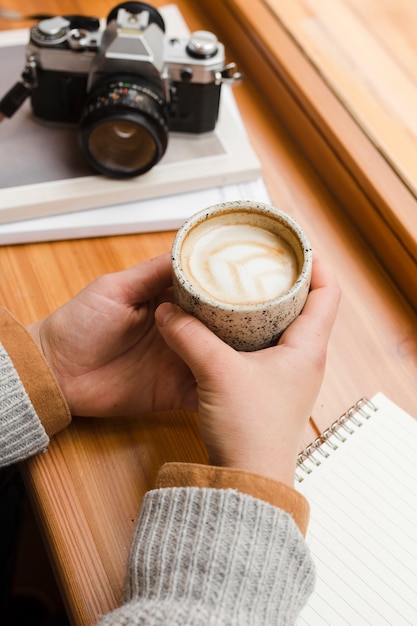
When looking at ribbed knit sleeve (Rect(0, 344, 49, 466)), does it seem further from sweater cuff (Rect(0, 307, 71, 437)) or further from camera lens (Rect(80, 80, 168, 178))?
camera lens (Rect(80, 80, 168, 178))

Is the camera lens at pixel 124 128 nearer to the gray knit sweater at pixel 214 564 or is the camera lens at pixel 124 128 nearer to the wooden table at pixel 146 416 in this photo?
the wooden table at pixel 146 416

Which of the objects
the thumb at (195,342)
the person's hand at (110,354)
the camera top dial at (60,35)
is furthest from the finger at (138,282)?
the camera top dial at (60,35)

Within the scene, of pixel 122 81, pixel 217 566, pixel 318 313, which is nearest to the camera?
pixel 217 566

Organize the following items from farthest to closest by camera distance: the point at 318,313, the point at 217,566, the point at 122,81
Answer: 1. the point at 122,81
2. the point at 318,313
3. the point at 217,566

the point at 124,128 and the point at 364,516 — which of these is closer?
the point at 364,516

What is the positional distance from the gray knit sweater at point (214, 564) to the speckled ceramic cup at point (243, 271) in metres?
0.13

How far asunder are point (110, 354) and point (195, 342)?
15 cm

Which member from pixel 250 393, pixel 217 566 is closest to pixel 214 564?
pixel 217 566

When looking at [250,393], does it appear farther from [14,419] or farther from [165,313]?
[14,419]

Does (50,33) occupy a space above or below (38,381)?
above

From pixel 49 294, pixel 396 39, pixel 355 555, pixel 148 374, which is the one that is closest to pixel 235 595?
pixel 355 555

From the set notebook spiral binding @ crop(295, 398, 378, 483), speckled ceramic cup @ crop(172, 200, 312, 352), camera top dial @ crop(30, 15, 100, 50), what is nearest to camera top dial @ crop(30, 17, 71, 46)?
camera top dial @ crop(30, 15, 100, 50)

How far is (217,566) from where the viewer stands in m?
0.51

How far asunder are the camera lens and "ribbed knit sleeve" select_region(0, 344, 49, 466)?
0.31 metres
